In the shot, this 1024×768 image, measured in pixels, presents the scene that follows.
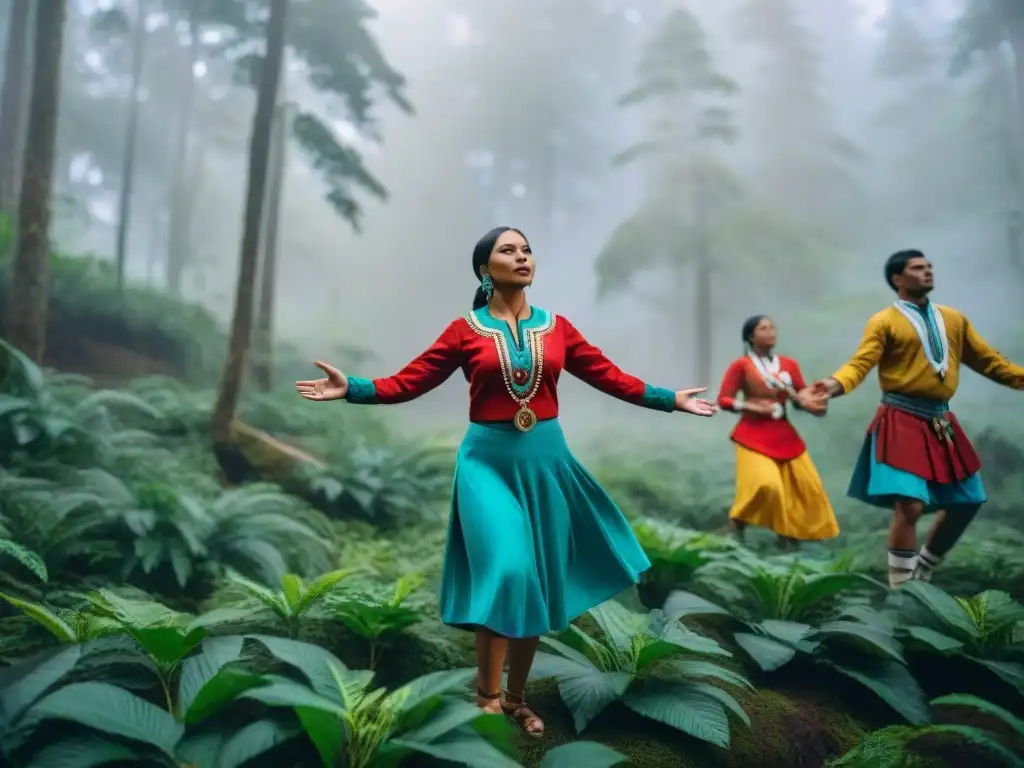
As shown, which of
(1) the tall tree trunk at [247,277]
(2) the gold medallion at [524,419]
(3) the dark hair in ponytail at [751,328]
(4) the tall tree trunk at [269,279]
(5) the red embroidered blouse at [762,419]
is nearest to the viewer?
(2) the gold medallion at [524,419]

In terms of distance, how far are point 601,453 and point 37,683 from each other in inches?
345

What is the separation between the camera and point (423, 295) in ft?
48.2

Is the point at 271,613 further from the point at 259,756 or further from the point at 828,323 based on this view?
the point at 828,323

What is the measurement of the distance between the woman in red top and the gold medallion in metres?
2.51

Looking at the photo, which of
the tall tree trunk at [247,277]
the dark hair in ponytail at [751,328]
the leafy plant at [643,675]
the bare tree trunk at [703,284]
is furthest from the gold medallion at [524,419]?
the bare tree trunk at [703,284]

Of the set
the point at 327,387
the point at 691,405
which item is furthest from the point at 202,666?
the point at 691,405

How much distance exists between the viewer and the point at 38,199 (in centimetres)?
549

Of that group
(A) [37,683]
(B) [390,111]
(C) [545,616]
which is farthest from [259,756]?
(B) [390,111]

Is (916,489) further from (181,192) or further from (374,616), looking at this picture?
(181,192)

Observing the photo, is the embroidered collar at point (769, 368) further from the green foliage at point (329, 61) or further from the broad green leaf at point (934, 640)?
the green foliage at point (329, 61)

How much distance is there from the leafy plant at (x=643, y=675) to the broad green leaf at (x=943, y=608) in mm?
999

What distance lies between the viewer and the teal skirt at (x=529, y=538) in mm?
2121

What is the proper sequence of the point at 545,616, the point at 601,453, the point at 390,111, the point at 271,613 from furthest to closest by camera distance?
the point at 390,111 < the point at 601,453 < the point at 271,613 < the point at 545,616

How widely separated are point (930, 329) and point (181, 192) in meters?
13.1
